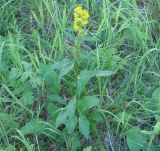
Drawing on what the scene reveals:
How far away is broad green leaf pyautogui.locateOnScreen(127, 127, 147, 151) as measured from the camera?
1.78 metres

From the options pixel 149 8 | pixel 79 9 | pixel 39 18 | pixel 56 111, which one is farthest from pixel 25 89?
pixel 149 8

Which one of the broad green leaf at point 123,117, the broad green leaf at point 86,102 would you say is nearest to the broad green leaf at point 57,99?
the broad green leaf at point 86,102

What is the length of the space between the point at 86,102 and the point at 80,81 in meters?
0.11

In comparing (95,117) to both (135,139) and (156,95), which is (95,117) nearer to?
(135,139)

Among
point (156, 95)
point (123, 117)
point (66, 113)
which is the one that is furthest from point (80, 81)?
point (156, 95)

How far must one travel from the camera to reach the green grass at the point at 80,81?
1.83 meters

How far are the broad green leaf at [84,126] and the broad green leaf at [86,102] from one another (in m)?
0.04

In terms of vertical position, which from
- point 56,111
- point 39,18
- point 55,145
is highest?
point 39,18

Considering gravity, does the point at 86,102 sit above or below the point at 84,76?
below

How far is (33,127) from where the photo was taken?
6.08 ft

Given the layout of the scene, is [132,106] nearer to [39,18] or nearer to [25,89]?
[25,89]

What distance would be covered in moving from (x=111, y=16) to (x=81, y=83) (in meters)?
0.77

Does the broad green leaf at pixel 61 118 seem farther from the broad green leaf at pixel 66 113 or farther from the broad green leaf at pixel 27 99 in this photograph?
the broad green leaf at pixel 27 99

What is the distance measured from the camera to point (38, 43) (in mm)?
2168
